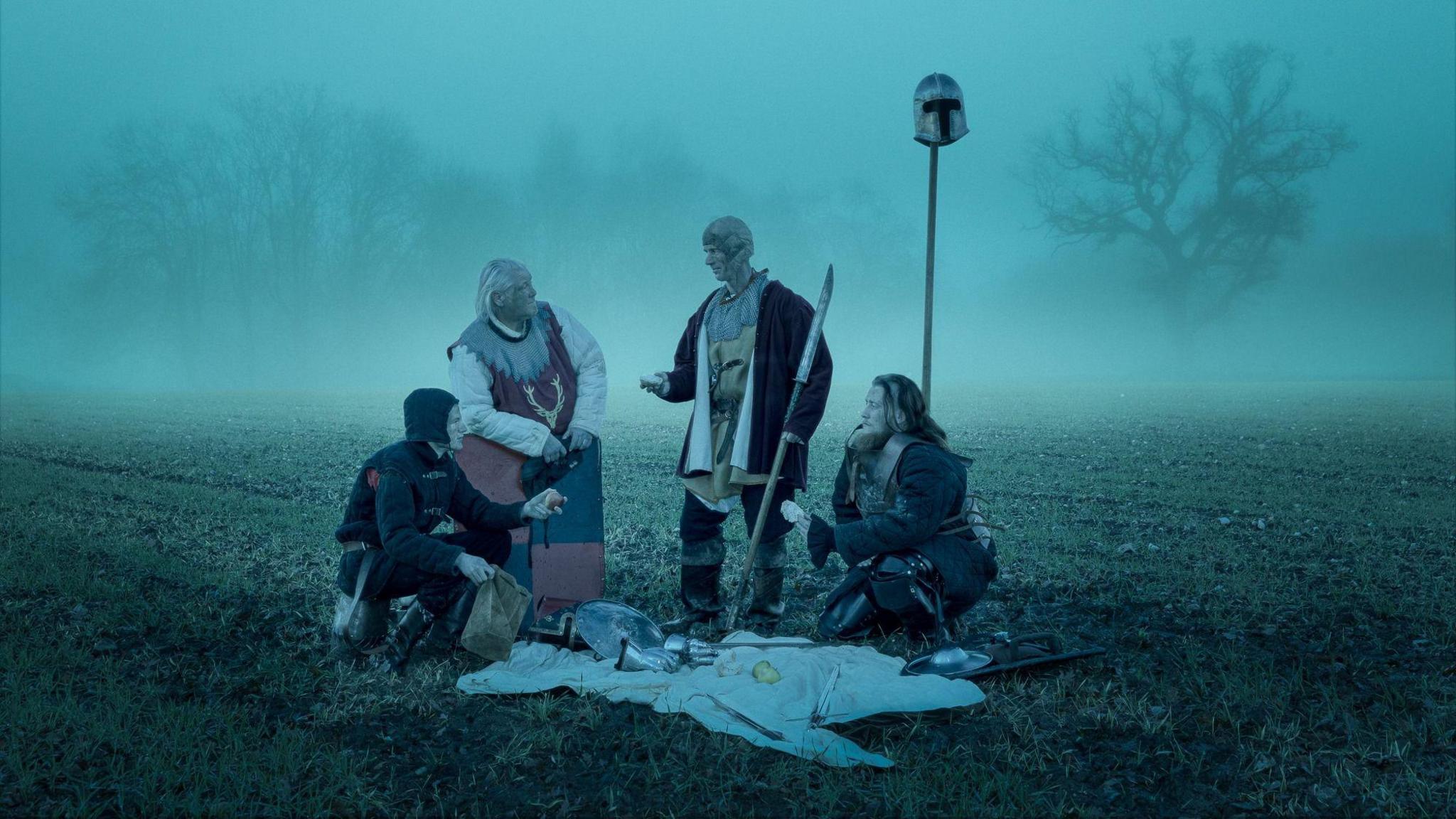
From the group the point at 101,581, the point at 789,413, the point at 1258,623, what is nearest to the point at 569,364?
the point at 789,413

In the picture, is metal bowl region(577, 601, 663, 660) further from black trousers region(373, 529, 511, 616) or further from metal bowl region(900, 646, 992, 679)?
metal bowl region(900, 646, 992, 679)

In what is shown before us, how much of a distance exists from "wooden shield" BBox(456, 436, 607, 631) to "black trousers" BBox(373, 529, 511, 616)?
0.22m

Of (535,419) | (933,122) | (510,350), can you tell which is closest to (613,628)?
(535,419)

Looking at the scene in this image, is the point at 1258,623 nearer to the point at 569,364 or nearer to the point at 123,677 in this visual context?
the point at 569,364

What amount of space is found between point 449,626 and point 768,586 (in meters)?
1.70

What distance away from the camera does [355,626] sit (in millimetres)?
4223

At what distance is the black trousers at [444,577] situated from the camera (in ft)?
13.8

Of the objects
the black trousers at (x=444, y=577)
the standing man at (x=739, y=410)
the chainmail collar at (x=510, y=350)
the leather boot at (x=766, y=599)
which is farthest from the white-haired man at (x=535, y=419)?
the leather boot at (x=766, y=599)

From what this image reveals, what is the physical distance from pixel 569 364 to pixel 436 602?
55.9 inches

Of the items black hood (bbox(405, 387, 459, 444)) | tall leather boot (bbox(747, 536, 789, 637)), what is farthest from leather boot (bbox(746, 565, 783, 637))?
black hood (bbox(405, 387, 459, 444))

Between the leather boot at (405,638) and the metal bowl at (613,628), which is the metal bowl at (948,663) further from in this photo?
the leather boot at (405,638)

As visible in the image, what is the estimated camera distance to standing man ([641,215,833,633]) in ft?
16.1

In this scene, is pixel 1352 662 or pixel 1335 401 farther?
pixel 1335 401

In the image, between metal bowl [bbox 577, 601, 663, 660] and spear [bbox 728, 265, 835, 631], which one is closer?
metal bowl [bbox 577, 601, 663, 660]
